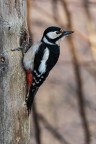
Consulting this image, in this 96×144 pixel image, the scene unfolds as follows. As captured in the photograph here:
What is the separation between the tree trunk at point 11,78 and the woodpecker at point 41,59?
49mm

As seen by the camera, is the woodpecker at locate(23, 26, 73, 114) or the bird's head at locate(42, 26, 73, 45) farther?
the bird's head at locate(42, 26, 73, 45)

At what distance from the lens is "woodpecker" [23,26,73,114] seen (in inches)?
123

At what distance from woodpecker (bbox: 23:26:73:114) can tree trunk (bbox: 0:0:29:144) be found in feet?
0.16

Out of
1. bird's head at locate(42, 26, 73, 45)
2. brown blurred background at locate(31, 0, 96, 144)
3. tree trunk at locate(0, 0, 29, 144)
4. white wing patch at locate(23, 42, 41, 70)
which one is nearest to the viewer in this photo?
tree trunk at locate(0, 0, 29, 144)

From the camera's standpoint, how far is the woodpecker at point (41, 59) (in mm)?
3121

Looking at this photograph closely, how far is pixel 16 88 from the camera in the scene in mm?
3043

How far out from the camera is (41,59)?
128 inches

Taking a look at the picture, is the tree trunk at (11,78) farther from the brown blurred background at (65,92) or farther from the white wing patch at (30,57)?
the brown blurred background at (65,92)

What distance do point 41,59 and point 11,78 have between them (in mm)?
328

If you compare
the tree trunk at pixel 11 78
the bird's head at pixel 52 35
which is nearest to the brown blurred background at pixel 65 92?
the bird's head at pixel 52 35

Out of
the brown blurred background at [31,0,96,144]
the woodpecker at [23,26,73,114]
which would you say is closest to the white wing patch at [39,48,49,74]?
the woodpecker at [23,26,73,114]

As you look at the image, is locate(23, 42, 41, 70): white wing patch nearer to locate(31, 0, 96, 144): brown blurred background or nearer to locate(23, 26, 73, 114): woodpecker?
locate(23, 26, 73, 114): woodpecker

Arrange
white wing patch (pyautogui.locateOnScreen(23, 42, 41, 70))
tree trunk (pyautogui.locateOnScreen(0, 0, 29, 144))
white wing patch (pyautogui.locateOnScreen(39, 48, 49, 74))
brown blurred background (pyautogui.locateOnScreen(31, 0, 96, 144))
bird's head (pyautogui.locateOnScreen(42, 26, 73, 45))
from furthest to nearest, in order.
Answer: brown blurred background (pyautogui.locateOnScreen(31, 0, 96, 144)), bird's head (pyautogui.locateOnScreen(42, 26, 73, 45)), white wing patch (pyautogui.locateOnScreen(39, 48, 49, 74)), white wing patch (pyautogui.locateOnScreen(23, 42, 41, 70)), tree trunk (pyautogui.locateOnScreen(0, 0, 29, 144))

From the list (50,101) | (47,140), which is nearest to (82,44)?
(50,101)
